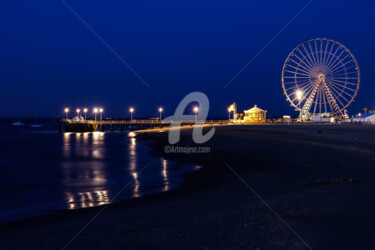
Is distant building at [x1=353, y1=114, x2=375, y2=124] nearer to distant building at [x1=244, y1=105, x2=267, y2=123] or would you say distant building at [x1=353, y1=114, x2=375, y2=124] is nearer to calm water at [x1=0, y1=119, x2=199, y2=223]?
distant building at [x1=244, y1=105, x2=267, y2=123]

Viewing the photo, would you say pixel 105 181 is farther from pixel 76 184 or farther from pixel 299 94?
pixel 299 94

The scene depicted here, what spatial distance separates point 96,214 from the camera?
812cm

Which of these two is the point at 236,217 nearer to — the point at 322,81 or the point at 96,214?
the point at 96,214

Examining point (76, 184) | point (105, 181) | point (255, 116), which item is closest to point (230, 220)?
point (105, 181)

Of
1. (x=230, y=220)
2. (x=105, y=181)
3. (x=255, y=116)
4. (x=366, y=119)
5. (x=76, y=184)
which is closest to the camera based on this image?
(x=230, y=220)

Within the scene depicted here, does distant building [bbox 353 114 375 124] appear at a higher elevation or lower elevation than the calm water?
higher

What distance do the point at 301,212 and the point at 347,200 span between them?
5.12 ft

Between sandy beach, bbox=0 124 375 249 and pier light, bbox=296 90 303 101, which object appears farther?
pier light, bbox=296 90 303 101

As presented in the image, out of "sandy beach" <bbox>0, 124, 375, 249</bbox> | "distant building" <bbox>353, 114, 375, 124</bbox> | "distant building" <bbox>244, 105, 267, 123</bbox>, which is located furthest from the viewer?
"distant building" <bbox>244, 105, 267, 123</bbox>

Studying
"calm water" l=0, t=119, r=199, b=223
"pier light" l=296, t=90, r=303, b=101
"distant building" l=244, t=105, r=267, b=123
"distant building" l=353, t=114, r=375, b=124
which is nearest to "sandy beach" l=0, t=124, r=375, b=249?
"calm water" l=0, t=119, r=199, b=223

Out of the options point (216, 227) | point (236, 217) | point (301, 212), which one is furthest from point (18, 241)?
point (301, 212)

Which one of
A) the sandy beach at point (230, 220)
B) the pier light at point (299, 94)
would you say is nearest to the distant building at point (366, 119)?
the pier light at point (299, 94)

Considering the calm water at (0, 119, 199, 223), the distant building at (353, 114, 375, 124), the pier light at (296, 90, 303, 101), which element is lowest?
the calm water at (0, 119, 199, 223)

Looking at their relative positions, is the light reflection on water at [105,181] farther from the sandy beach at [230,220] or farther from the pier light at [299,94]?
the pier light at [299,94]
